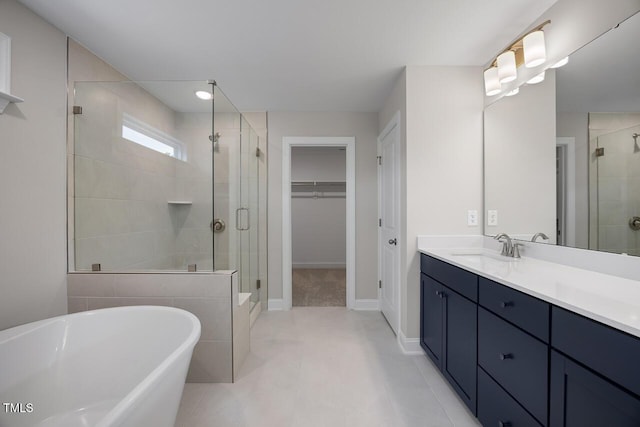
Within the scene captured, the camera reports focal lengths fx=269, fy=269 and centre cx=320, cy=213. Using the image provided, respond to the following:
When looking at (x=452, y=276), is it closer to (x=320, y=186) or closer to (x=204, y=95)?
(x=204, y=95)

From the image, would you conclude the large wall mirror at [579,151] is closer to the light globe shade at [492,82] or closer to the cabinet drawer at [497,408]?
the light globe shade at [492,82]

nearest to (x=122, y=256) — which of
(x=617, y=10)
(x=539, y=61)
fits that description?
(x=539, y=61)

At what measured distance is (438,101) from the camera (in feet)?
7.25

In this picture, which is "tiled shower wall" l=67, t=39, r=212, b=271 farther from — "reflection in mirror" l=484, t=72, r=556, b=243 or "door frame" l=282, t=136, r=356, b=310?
"reflection in mirror" l=484, t=72, r=556, b=243

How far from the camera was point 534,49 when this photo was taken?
1.68m

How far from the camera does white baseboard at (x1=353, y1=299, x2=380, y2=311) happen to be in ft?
10.6

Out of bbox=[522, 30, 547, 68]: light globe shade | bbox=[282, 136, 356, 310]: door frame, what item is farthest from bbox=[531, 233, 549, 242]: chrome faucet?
bbox=[282, 136, 356, 310]: door frame

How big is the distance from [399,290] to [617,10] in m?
2.11

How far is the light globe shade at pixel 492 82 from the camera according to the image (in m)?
2.04

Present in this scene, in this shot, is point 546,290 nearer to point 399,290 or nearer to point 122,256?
point 399,290

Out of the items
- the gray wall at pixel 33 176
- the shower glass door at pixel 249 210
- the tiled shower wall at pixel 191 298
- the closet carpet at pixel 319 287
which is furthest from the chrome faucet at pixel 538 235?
the gray wall at pixel 33 176

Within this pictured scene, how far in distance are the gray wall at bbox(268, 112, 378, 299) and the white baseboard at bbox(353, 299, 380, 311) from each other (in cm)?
5

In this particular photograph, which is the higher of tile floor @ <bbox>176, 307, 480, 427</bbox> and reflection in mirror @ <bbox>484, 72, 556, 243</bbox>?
reflection in mirror @ <bbox>484, 72, 556, 243</bbox>

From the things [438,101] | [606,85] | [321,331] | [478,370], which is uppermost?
[438,101]
